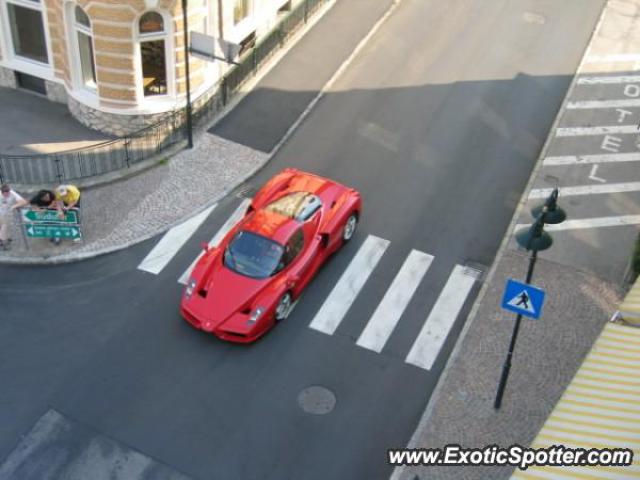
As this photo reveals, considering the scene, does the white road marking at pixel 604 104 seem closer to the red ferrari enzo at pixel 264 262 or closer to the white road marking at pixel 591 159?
the white road marking at pixel 591 159

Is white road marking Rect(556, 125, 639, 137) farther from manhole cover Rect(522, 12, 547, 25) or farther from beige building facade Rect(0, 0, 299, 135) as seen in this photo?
beige building facade Rect(0, 0, 299, 135)

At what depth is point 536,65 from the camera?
89.9 feet

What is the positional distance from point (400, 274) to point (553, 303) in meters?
3.60

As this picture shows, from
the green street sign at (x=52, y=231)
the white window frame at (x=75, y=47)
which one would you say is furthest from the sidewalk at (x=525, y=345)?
the white window frame at (x=75, y=47)

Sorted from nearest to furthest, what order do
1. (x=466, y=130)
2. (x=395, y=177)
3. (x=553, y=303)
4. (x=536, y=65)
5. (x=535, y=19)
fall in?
(x=553, y=303) → (x=395, y=177) → (x=466, y=130) → (x=536, y=65) → (x=535, y=19)

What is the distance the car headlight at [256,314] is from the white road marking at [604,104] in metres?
13.1

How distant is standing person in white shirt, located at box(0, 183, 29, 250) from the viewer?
19344 millimetres

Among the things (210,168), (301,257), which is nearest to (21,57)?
(210,168)

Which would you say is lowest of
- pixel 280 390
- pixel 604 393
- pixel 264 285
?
pixel 280 390

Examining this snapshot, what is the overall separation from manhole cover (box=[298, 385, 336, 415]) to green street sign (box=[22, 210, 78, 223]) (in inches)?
279

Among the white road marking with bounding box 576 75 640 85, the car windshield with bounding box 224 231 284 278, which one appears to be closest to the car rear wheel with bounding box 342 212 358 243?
the car windshield with bounding box 224 231 284 278

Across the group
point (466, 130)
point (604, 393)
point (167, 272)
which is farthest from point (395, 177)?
point (604, 393)

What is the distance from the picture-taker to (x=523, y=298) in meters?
15.4

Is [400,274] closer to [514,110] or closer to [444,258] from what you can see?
[444,258]
